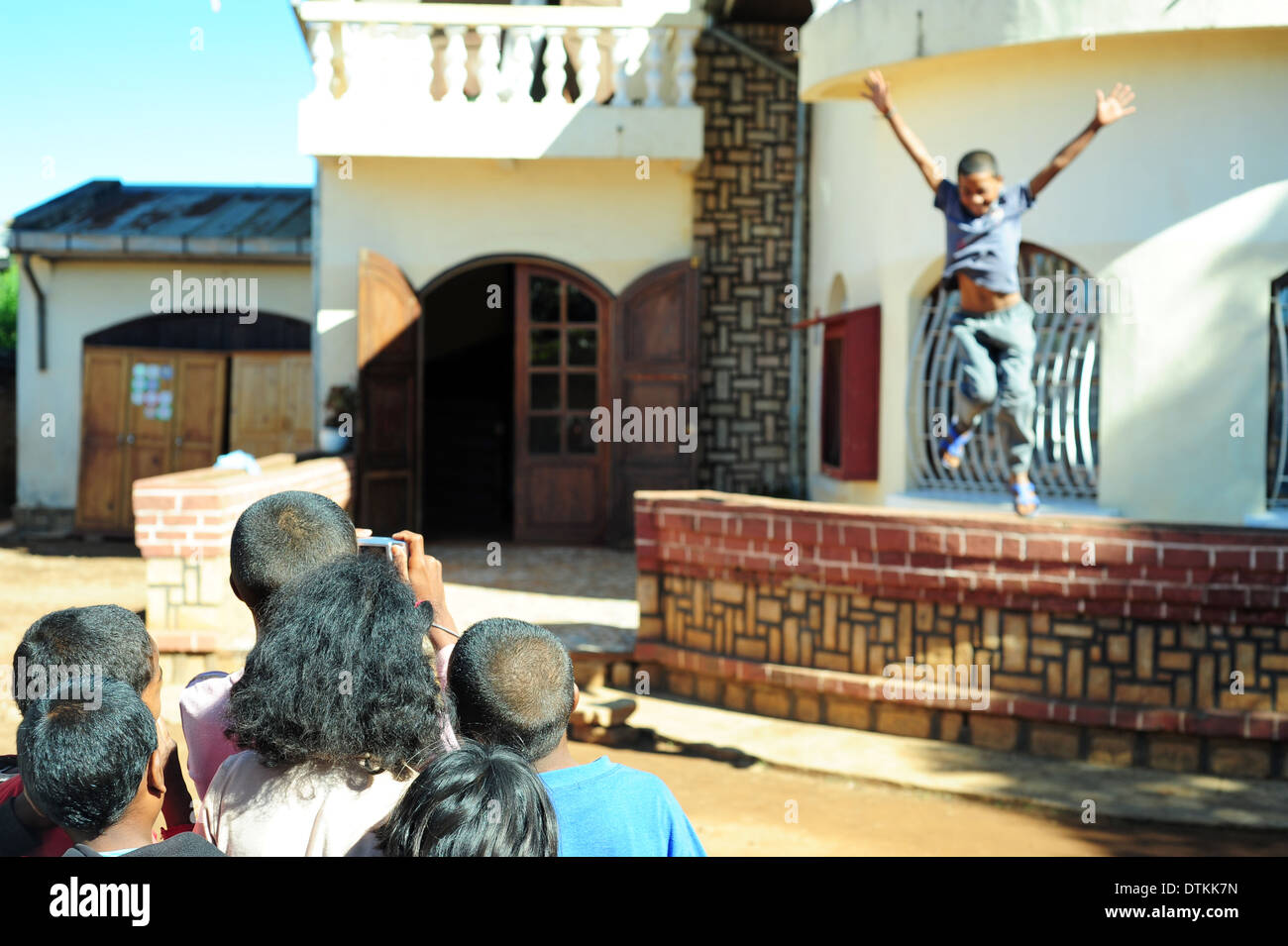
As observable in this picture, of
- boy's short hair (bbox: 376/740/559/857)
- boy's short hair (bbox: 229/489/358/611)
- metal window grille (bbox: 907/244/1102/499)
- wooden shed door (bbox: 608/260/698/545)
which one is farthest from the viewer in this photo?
wooden shed door (bbox: 608/260/698/545)

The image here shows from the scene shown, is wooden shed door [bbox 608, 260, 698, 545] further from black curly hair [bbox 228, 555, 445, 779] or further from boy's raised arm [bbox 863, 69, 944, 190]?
black curly hair [bbox 228, 555, 445, 779]

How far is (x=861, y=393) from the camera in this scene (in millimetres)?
9008

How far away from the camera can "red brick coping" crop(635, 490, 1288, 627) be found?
542 cm

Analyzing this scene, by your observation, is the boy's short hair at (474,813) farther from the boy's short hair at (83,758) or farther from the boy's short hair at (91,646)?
the boy's short hair at (91,646)

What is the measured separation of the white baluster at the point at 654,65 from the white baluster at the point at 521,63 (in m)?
0.92

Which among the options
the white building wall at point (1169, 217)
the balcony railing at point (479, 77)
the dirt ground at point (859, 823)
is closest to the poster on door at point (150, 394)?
the balcony railing at point (479, 77)

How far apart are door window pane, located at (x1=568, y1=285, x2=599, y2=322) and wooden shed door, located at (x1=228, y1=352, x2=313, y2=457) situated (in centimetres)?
323

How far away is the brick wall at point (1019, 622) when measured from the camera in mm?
5453

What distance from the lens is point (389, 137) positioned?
10.2 meters

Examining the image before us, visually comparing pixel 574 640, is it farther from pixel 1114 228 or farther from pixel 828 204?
pixel 828 204

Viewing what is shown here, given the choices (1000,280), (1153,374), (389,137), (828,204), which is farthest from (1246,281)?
(389,137)

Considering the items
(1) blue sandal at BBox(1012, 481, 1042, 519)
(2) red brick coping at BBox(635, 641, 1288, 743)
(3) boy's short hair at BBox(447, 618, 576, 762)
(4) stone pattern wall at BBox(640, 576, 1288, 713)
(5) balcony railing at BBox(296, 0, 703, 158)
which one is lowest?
(2) red brick coping at BBox(635, 641, 1288, 743)

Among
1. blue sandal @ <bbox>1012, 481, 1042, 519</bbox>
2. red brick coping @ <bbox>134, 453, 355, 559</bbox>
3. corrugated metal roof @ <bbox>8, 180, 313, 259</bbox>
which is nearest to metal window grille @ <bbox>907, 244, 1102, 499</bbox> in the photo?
blue sandal @ <bbox>1012, 481, 1042, 519</bbox>

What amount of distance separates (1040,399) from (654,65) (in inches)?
177
